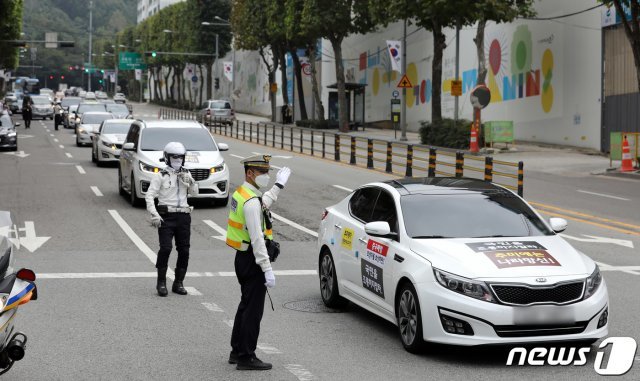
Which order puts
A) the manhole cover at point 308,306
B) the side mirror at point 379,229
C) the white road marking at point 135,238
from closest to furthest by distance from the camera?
the side mirror at point 379,229
the manhole cover at point 308,306
the white road marking at point 135,238

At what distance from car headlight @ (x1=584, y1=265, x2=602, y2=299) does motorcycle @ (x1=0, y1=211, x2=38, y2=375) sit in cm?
455

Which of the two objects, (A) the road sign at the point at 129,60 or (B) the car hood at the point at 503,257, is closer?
(B) the car hood at the point at 503,257

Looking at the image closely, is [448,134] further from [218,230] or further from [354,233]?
[354,233]

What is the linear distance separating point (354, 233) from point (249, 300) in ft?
8.12

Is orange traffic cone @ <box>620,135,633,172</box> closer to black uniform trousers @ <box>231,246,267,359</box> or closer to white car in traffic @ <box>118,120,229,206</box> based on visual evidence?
white car in traffic @ <box>118,120,229,206</box>

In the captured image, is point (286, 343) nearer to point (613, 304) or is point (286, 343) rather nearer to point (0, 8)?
point (613, 304)

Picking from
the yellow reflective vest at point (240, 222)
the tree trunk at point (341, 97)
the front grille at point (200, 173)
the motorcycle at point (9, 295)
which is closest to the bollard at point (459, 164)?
the front grille at point (200, 173)

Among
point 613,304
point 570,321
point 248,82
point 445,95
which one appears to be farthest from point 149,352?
point 248,82

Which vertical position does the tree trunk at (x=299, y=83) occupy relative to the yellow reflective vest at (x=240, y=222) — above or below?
above

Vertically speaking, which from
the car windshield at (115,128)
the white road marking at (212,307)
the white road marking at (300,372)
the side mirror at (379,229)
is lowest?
the white road marking at (300,372)

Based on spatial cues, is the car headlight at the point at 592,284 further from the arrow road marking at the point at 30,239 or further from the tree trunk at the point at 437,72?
the tree trunk at the point at 437,72

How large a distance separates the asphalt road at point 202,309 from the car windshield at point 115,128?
32.6 feet

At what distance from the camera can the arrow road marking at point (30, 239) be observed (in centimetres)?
1675

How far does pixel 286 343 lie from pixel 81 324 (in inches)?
88.1
